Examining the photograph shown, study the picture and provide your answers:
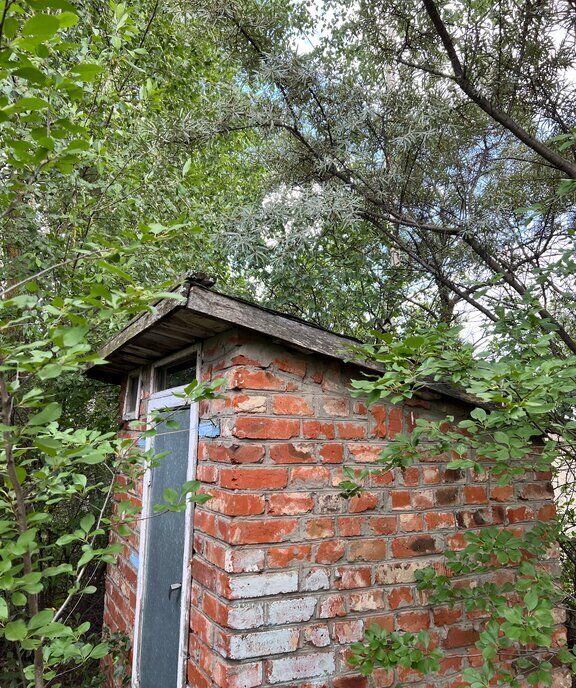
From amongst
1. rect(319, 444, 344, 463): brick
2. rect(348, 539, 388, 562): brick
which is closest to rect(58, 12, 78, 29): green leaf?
rect(319, 444, 344, 463): brick

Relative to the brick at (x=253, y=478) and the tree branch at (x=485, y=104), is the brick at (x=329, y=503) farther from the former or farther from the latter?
the tree branch at (x=485, y=104)

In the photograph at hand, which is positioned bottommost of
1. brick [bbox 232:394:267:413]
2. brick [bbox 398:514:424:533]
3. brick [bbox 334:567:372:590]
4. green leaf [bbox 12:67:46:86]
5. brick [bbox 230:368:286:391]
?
brick [bbox 334:567:372:590]

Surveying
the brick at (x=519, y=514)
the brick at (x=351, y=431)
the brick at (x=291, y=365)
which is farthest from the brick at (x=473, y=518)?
the brick at (x=291, y=365)

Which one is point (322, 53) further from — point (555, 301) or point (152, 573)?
point (152, 573)

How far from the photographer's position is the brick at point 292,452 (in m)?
2.14

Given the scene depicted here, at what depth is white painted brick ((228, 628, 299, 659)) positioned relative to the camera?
1.93 meters

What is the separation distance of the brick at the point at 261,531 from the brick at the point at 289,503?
0.12 feet

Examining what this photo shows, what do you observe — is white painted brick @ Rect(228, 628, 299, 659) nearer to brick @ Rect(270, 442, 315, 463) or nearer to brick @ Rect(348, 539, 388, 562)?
brick @ Rect(348, 539, 388, 562)

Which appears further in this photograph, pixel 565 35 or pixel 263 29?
pixel 263 29

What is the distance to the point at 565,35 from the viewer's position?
11.3ft

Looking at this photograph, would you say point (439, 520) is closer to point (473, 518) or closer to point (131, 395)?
point (473, 518)

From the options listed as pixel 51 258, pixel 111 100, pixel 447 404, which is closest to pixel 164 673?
pixel 447 404

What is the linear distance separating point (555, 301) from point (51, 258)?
4.09 metres

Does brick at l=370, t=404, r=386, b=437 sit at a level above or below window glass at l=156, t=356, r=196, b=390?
below
